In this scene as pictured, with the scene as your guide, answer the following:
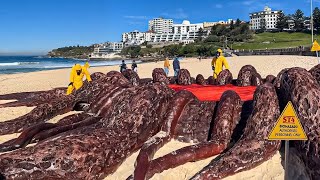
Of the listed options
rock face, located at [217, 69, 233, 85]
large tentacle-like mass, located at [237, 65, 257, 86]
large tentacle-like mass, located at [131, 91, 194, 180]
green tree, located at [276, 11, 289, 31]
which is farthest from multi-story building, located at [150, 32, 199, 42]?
large tentacle-like mass, located at [131, 91, 194, 180]

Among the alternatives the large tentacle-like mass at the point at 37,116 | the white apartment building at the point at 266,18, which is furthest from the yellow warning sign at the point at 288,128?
the white apartment building at the point at 266,18

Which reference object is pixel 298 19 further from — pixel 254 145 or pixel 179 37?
pixel 254 145

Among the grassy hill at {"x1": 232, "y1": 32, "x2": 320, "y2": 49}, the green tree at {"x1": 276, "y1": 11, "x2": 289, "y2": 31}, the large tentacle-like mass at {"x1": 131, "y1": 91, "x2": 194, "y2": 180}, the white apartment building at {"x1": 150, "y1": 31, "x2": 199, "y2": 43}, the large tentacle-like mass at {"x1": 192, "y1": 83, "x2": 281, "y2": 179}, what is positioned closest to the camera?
the large tentacle-like mass at {"x1": 192, "y1": 83, "x2": 281, "y2": 179}

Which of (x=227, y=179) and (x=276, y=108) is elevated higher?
(x=276, y=108)

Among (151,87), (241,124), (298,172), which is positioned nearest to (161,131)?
(151,87)

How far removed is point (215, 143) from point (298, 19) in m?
145

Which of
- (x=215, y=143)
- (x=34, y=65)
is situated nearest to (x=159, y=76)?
(x=215, y=143)

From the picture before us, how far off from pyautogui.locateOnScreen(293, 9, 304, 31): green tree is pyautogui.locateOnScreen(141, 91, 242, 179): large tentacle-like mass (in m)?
135

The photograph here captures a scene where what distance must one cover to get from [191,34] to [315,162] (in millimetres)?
181160

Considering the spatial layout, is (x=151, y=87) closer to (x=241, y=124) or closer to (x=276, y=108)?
(x=241, y=124)

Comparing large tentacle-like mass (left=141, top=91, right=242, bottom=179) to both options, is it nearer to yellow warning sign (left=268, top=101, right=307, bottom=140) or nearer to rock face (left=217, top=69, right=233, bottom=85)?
yellow warning sign (left=268, top=101, right=307, bottom=140)

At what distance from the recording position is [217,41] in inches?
5192

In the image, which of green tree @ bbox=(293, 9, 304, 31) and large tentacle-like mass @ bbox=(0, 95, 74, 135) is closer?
large tentacle-like mass @ bbox=(0, 95, 74, 135)

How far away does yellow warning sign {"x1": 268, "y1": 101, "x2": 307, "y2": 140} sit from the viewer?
4402 mm
